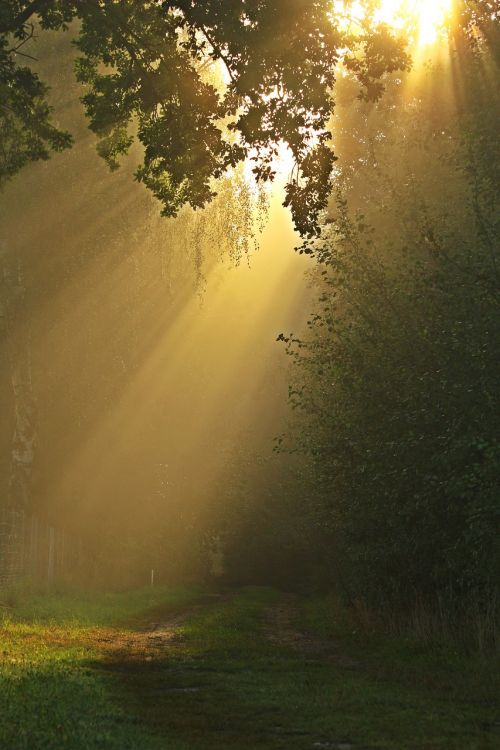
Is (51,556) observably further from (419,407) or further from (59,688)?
(59,688)

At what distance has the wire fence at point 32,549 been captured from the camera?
86.7ft

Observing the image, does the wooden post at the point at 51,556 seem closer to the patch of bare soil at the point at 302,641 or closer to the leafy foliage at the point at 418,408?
the patch of bare soil at the point at 302,641

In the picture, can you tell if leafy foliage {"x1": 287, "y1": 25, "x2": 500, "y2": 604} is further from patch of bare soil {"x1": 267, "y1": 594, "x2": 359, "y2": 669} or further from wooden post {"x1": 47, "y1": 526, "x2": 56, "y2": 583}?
wooden post {"x1": 47, "y1": 526, "x2": 56, "y2": 583}

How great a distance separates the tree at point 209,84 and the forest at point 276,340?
4 centimetres

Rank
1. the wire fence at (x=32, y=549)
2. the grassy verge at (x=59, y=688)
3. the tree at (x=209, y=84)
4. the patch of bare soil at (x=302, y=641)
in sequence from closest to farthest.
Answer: the grassy verge at (x=59, y=688) → the tree at (x=209, y=84) → the patch of bare soil at (x=302, y=641) → the wire fence at (x=32, y=549)

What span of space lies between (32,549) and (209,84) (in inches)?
740

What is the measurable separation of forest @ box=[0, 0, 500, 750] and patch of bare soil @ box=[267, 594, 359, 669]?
0.62ft

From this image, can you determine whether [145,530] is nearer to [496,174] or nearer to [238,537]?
[238,537]

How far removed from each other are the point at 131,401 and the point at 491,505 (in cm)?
2441

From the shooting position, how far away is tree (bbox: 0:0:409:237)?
1334 cm

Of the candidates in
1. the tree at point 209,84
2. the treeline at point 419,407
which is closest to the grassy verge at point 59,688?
the treeline at point 419,407

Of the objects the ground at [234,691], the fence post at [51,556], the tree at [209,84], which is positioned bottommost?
the ground at [234,691]

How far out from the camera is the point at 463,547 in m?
14.9

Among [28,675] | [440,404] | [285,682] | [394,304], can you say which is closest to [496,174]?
[394,304]
